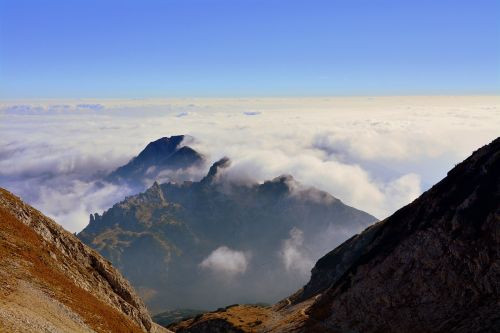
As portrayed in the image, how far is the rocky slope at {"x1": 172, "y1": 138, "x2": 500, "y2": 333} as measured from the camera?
9862 centimetres

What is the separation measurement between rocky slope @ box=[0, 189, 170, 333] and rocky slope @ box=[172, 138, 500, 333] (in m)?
57.9

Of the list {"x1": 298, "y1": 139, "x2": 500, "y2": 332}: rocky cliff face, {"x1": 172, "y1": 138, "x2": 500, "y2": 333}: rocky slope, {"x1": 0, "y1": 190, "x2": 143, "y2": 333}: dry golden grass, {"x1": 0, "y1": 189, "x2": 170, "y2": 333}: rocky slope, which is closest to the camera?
{"x1": 0, "y1": 189, "x2": 170, "y2": 333}: rocky slope

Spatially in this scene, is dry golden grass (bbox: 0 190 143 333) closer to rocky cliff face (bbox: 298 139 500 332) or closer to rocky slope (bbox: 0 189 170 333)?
rocky slope (bbox: 0 189 170 333)

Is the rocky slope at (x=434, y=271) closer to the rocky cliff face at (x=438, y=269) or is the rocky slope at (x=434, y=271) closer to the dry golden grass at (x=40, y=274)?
the rocky cliff face at (x=438, y=269)

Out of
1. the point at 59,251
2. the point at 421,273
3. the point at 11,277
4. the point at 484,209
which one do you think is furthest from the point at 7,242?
the point at 484,209

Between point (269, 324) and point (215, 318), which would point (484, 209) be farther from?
point (215, 318)

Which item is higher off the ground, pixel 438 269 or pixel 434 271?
pixel 438 269

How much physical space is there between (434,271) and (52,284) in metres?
88.6

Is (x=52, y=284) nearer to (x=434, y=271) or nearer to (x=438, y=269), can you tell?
(x=434, y=271)

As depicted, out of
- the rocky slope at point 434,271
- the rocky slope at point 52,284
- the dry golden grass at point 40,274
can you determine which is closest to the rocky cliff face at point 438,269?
the rocky slope at point 434,271

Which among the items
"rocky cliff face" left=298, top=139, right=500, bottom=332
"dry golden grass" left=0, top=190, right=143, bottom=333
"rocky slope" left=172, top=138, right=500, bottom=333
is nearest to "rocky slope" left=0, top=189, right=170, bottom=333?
"dry golden grass" left=0, top=190, right=143, bottom=333

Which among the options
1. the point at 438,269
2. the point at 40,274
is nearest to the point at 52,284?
the point at 40,274

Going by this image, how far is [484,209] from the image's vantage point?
111375 mm

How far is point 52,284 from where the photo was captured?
7838 cm
